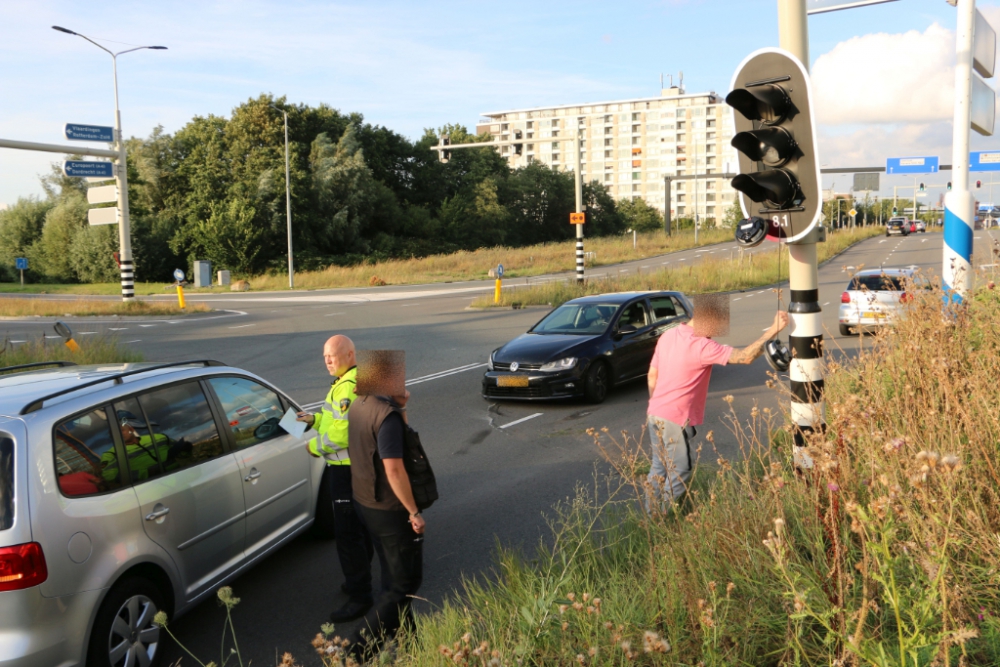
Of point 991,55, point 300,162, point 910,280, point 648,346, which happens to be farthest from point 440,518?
point 300,162

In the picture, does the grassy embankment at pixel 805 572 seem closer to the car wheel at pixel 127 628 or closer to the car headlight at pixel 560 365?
the car wheel at pixel 127 628

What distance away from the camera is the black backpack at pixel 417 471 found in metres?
4.48

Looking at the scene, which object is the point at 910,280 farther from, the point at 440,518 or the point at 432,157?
the point at 432,157

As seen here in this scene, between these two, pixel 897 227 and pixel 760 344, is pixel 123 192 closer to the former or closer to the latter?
pixel 760 344

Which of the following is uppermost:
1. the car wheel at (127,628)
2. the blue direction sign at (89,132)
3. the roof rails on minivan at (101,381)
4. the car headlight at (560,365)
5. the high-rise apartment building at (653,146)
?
the high-rise apartment building at (653,146)

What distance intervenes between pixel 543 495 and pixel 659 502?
3.07 m

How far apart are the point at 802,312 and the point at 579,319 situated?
7773 mm

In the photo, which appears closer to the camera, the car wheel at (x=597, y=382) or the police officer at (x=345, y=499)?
the police officer at (x=345, y=499)

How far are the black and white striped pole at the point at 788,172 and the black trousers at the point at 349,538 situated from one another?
2.62 metres

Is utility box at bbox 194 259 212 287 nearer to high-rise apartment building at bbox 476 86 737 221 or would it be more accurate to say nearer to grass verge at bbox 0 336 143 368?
grass verge at bbox 0 336 143 368

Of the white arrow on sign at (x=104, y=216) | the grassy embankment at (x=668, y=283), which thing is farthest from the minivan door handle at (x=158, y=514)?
the white arrow on sign at (x=104, y=216)

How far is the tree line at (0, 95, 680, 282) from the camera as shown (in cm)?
6106

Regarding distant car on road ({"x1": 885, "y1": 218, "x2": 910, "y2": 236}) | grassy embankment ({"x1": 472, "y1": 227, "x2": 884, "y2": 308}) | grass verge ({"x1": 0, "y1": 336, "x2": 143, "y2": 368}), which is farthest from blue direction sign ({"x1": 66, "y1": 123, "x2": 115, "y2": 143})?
distant car on road ({"x1": 885, "y1": 218, "x2": 910, "y2": 236})

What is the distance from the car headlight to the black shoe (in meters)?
6.53
